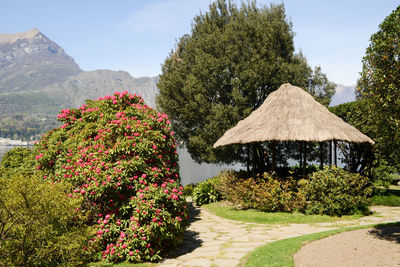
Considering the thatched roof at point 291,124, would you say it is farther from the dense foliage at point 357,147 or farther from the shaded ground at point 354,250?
the shaded ground at point 354,250

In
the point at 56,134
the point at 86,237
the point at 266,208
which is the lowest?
the point at 266,208

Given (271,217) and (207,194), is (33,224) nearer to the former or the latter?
(271,217)

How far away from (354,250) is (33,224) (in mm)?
6684

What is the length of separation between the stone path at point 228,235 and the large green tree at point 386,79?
13.5ft

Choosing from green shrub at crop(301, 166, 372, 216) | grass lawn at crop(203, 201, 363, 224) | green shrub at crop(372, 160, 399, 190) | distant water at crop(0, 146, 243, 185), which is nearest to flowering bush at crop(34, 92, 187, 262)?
grass lawn at crop(203, 201, 363, 224)

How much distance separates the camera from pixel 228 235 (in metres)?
9.22

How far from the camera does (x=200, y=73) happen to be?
19734mm

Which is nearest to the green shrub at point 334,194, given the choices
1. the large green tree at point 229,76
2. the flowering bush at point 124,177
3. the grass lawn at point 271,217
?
the grass lawn at point 271,217

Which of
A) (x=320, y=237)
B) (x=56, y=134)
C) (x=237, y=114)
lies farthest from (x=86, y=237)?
(x=237, y=114)

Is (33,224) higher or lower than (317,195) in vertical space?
higher

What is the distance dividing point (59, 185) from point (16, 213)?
4.41 ft

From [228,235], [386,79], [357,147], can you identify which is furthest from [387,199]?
[386,79]

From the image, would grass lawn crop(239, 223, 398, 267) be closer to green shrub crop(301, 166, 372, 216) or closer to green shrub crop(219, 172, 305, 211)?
green shrub crop(301, 166, 372, 216)

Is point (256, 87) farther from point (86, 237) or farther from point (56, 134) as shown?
point (86, 237)
